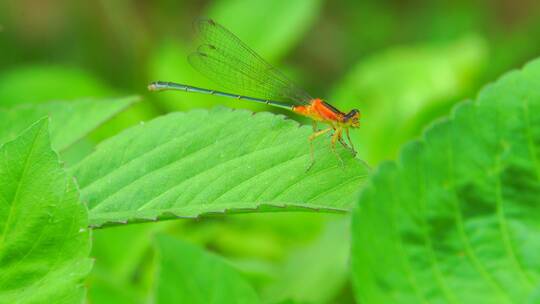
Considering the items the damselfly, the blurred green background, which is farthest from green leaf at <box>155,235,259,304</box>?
the damselfly

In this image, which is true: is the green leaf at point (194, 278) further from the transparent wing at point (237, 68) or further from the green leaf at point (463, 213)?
the transparent wing at point (237, 68)

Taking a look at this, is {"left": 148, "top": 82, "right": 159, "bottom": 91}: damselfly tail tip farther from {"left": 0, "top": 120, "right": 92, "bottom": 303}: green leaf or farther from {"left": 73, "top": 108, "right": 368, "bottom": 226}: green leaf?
{"left": 0, "top": 120, "right": 92, "bottom": 303}: green leaf

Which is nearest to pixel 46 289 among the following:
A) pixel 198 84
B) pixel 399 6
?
pixel 198 84

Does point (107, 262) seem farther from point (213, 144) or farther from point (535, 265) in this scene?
point (535, 265)

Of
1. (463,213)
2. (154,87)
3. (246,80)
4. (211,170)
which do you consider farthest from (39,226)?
(246,80)

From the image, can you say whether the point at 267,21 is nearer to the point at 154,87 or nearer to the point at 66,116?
the point at 154,87

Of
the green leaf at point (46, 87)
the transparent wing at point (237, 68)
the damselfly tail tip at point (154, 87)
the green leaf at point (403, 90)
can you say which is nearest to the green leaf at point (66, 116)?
the damselfly tail tip at point (154, 87)

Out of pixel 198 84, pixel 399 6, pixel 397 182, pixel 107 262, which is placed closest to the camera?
pixel 397 182
